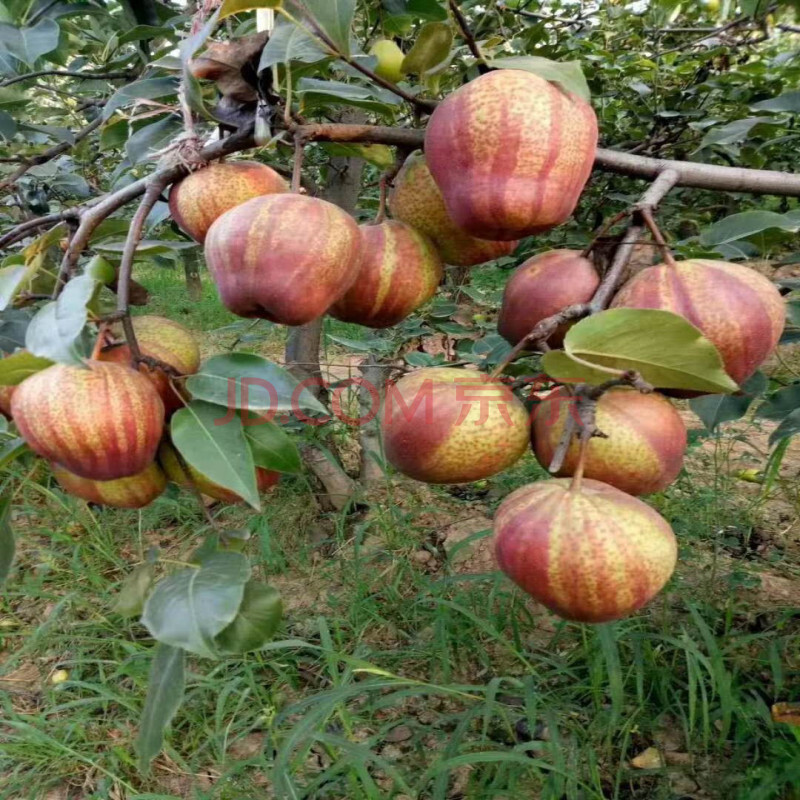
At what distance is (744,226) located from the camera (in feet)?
2.98

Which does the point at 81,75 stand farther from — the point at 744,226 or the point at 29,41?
the point at 744,226

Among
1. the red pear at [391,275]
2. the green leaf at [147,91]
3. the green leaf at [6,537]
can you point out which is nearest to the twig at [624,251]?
the red pear at [391,275]

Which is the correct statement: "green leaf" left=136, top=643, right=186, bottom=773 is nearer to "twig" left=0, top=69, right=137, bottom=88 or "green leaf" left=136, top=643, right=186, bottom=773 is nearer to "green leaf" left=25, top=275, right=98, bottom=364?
"green leaf" left=25, top=275, right=98, bottom=364

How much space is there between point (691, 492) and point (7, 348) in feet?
7.34

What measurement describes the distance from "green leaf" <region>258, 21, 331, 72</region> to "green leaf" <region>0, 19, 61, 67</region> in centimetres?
80

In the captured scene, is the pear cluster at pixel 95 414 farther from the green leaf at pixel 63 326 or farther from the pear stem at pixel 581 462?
the pear stem at pixel 581 462

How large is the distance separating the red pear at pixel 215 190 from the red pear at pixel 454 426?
0.30 meters

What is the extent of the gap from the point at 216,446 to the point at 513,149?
1.42 feet

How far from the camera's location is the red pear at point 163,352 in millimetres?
787

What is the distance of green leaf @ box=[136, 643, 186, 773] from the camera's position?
728 mm

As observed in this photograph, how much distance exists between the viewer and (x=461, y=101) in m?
0.73

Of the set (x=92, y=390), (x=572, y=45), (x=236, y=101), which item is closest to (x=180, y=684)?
(x=92, y=390)

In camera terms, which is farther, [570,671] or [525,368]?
[570,671]

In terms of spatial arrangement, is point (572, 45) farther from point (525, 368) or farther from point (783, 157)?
point (525, 368)
